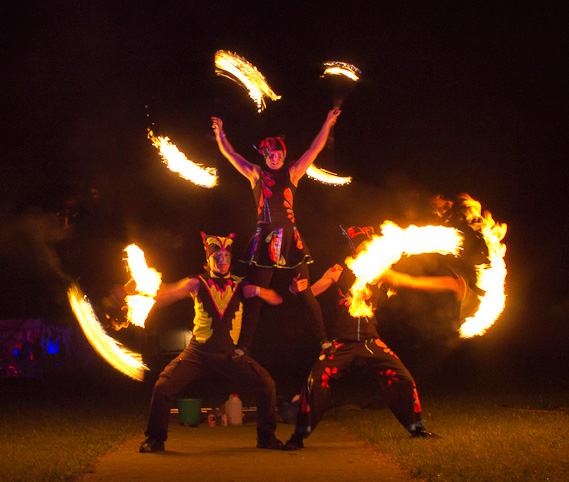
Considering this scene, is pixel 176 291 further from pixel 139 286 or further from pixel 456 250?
pixel 456 250

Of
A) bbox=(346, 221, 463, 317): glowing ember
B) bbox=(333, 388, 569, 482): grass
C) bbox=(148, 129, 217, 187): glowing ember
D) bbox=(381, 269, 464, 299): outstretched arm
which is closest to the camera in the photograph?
bbox=(333, 388, 569, 482): grass

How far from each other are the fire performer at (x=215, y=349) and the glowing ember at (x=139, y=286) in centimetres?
15

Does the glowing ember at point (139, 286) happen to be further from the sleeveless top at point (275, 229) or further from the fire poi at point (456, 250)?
the fire poi at point (456, 250)

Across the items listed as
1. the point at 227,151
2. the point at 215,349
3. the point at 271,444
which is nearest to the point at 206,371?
the point at 215,349

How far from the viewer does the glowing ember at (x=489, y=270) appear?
23.0 ft

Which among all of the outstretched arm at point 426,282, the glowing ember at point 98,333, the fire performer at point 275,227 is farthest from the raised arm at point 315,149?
the glowing ember at point 98,333

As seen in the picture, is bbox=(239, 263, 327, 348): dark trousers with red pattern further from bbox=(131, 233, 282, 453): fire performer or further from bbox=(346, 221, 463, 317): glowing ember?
bbox=(346, 221, 463, 317): glowing ember

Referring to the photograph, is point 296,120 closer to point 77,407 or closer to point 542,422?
point 542,422

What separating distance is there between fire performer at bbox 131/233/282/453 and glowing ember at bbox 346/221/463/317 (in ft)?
3.07

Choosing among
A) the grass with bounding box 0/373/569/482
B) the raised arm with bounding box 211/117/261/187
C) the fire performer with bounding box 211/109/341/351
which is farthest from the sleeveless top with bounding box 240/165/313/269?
the grass with bounding box 0/373/569/482

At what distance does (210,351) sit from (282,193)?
6.37 feet

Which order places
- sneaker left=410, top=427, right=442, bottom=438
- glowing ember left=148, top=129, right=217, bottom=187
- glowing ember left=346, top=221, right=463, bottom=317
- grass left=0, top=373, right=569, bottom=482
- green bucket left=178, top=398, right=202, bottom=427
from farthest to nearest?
green bucket left=178, top=398, right=202, bottom=427 → glowing ember left=148, top=129, right=217, bottom=187 → sneaker left=410, top=427, right=442, bottom=438 → glowing ember left=346, top=221, right=463, bottom=317 → grass left=0, top=373, right=569, bottom=482

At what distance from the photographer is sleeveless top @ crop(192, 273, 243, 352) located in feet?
23.4

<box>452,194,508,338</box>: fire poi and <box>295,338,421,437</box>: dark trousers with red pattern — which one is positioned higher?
<box>452,194,508,338</box>: fire poi
